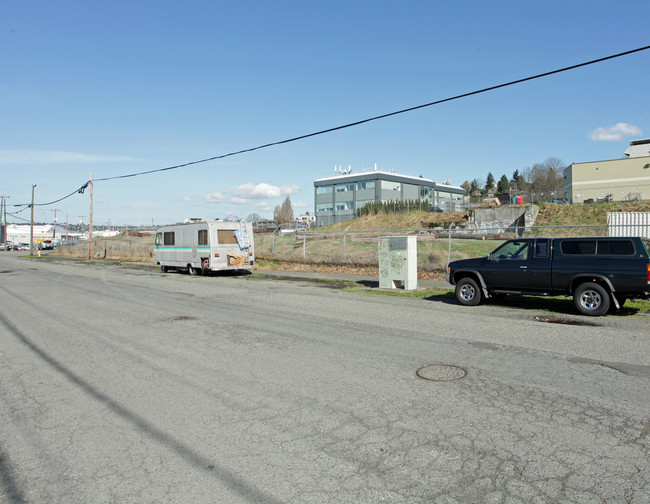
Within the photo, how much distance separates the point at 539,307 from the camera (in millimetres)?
11961

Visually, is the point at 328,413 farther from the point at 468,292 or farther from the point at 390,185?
the point at 390,185

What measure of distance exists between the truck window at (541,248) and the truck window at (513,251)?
27cm

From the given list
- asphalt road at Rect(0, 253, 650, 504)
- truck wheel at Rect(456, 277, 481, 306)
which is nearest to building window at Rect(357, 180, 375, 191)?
truck wheel at Rect(456, 277, 481, 306)

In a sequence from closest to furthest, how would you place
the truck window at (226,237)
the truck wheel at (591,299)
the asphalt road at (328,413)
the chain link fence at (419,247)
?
the asphalt road at (328,413) → the truck wheel at (591,299) → the chain link fence at (419,247) → the truck window at (226,237)

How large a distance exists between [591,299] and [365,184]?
7340 cm

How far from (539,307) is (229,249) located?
1493cm

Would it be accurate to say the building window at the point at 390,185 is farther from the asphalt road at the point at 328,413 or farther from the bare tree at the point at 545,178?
the asphalt road at the point at 328,413

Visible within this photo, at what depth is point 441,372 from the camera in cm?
611

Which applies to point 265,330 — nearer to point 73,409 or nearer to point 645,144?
point 73,409

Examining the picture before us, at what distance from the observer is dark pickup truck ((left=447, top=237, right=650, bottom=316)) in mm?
10047

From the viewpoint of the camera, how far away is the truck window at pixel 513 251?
11.6m

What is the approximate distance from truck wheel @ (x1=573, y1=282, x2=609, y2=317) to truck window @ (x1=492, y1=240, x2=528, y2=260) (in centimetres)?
149

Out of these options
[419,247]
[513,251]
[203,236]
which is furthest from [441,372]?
[203,236]

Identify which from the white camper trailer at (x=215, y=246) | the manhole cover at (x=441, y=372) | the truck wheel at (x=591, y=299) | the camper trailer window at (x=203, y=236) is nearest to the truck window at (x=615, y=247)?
the truck wheel at (x=591, y=299)
